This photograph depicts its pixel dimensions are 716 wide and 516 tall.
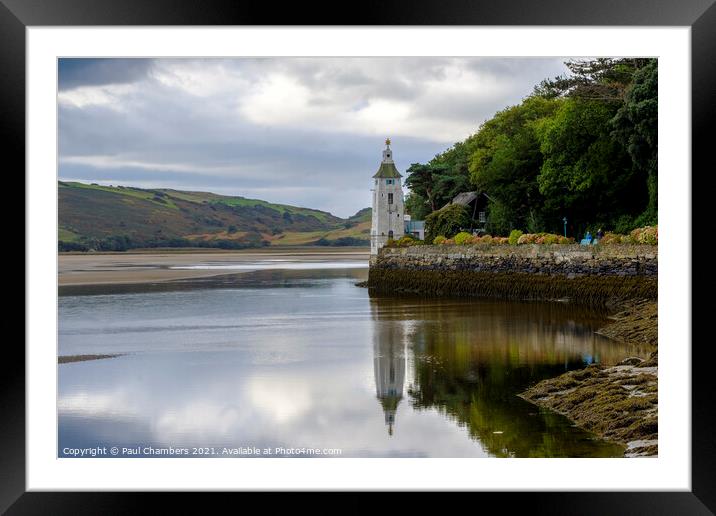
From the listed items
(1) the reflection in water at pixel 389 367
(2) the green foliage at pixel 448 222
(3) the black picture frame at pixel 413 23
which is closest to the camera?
(3) the black picture frame at pixel 413 23

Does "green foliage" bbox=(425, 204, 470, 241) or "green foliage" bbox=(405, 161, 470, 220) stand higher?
"green foliage" bbox=(405, 161, 470, 220)

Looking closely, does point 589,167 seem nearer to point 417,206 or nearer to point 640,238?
point 640,238

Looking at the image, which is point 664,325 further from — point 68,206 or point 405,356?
point 68,206

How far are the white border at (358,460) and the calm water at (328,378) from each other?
196 centimetres

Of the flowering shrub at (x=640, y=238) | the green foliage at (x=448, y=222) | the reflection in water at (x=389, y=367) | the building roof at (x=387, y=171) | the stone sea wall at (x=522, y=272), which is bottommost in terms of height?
the reflection in water at (x=389, y=367)

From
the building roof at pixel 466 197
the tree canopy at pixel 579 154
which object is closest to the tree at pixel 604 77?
the tree canopy at pixel 579 154

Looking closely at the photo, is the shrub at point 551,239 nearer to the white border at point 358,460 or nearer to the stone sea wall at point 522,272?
the stone sea wall at point 522,272

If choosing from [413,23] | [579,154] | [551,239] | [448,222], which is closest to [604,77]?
[579,154]

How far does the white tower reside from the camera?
3819cm

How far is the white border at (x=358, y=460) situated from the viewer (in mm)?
4719

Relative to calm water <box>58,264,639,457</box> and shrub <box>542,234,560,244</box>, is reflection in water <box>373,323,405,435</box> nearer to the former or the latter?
calm water <box>58,264,639,457</box>

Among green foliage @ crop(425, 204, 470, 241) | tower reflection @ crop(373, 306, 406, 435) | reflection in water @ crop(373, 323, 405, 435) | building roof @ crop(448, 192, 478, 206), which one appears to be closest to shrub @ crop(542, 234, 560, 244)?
tower reflection @ crop(373, 306, 406, 435)

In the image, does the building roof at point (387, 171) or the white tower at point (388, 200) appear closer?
the white tower at point (388, 200)

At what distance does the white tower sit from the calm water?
16.2 meters
